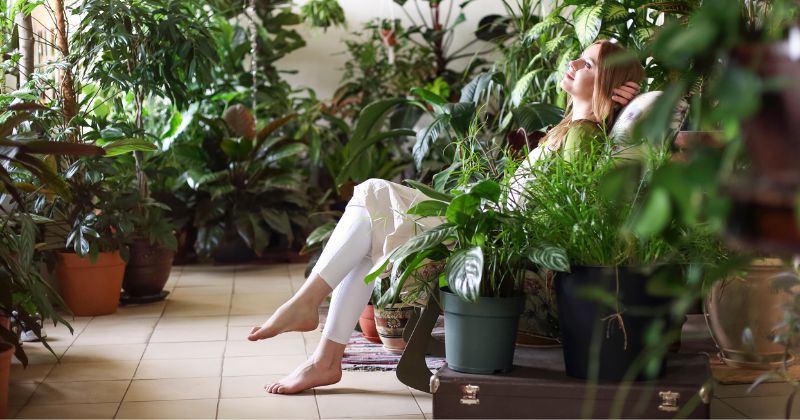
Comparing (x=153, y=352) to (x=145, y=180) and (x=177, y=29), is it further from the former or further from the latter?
(x=177, y=29)

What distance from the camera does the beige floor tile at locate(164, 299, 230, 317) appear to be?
4.01 meters

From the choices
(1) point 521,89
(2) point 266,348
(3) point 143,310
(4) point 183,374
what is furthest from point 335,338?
(3) point 143,310

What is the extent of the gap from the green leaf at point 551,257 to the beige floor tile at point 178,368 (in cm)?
134

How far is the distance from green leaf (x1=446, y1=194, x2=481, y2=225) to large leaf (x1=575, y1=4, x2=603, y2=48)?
1.20 m

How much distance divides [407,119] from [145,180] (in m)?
1.32

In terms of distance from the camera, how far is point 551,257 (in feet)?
6.74

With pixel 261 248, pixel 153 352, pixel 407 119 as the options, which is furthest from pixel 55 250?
pixel 407 119

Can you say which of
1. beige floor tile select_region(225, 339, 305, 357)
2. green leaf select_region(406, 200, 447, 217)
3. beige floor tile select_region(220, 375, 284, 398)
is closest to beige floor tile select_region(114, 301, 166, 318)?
beige floor tile select_region(225, 339, 305, 357)

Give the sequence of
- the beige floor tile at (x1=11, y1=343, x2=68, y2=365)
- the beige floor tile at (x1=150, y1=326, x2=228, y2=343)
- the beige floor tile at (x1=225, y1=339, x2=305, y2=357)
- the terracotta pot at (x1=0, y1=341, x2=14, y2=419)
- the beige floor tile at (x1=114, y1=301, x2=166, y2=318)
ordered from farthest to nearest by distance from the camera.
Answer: the beige floor tile at (x1=114, y1=301, x2=166, y2=318)
the beige floor tile at (x1=150, y1=326, x2=228, y2=343)
the beige floor tile at (x1=225, y1=339, x2=305, y2=357)
the beige floor tile at (x1=11, y1=343, x2=68, y2=365)
the terracotta pot at (x1=0, y1=341, x2=14, y2=419)

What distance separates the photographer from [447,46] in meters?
6.37

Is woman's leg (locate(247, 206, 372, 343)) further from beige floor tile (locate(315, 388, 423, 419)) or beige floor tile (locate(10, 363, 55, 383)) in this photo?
beige floor tile (locate(10, 363, 55, 383))

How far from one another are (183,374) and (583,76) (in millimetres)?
1625

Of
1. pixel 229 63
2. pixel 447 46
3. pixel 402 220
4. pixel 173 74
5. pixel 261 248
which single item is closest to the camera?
pixel 402 220

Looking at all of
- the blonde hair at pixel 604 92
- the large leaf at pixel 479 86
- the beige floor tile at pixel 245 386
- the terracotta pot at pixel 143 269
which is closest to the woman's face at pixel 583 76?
the blonde hair at pixel 604 92
